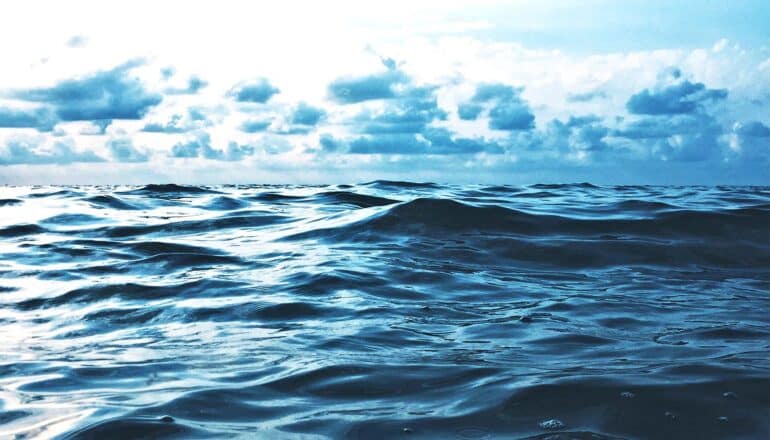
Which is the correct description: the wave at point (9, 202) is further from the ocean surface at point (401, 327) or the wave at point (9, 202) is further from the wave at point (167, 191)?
the ocean surface at point (401, 327)

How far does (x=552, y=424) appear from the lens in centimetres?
363

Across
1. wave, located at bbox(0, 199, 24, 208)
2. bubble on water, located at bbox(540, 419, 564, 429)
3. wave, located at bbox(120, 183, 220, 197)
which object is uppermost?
wave, located at bbox(120, 183, 220, 197)

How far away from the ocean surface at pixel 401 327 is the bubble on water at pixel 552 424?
0.09 ft

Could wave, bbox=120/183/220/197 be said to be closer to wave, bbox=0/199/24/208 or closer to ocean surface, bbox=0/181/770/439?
wave, bbox=0/199/24/208

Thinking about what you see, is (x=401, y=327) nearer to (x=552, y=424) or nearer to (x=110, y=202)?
(x=552, y=424)

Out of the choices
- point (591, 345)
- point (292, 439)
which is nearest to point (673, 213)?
point (591, 345)

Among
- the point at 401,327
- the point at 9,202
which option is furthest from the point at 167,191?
the point at 401,327

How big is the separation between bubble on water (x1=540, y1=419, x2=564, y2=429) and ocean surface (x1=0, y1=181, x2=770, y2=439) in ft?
0.09

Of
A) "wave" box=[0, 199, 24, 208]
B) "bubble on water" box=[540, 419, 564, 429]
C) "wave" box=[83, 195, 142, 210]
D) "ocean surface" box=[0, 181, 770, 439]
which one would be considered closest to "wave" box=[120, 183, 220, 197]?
"wave" box=[83, 195, 142, 210]

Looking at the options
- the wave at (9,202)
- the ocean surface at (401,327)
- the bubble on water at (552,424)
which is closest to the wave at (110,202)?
the wave at (9,202)

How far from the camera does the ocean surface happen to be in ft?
12.5

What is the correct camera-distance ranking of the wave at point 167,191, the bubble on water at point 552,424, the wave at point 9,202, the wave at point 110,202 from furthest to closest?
the wave at point 167,191 < the wave at point 9,202 < the wave at point 110,202 < the bubble on water at point 552,424

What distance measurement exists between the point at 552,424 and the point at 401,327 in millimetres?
2468

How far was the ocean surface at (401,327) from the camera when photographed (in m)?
3.81
